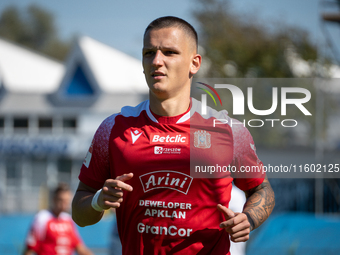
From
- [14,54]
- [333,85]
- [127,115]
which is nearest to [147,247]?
[127,115]

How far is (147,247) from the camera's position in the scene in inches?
89.6

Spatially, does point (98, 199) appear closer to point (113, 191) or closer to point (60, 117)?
point (113, 191)

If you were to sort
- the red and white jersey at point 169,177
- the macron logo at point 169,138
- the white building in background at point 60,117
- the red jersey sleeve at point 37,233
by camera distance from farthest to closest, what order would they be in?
the white building in background at point 60,117
the red jersey sleeve at point 37,233
the macron logo at point 169,138
the red and white jersey at point 169,177

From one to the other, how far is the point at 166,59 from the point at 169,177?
654 mm

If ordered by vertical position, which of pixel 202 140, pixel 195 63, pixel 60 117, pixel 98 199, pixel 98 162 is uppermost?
pixel 60 117

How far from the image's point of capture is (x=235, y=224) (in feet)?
6.80

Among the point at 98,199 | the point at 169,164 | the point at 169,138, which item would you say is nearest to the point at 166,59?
the point at 169,138

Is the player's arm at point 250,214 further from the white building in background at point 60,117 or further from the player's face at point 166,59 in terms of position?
the white building in background at point 60,117

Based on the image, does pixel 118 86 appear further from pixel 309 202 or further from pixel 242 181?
pixel 242 181

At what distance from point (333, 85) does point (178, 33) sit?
1072cm

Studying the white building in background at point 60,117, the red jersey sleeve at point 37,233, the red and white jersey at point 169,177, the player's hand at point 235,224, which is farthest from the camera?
the white building in background at point 60,117

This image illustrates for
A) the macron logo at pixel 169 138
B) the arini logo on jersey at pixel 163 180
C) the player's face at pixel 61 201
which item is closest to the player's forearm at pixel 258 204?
the arini logo on jersey at pixel 163 180

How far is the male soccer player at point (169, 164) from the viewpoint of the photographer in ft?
7.45

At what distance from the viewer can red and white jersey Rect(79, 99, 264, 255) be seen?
7.43 ft
